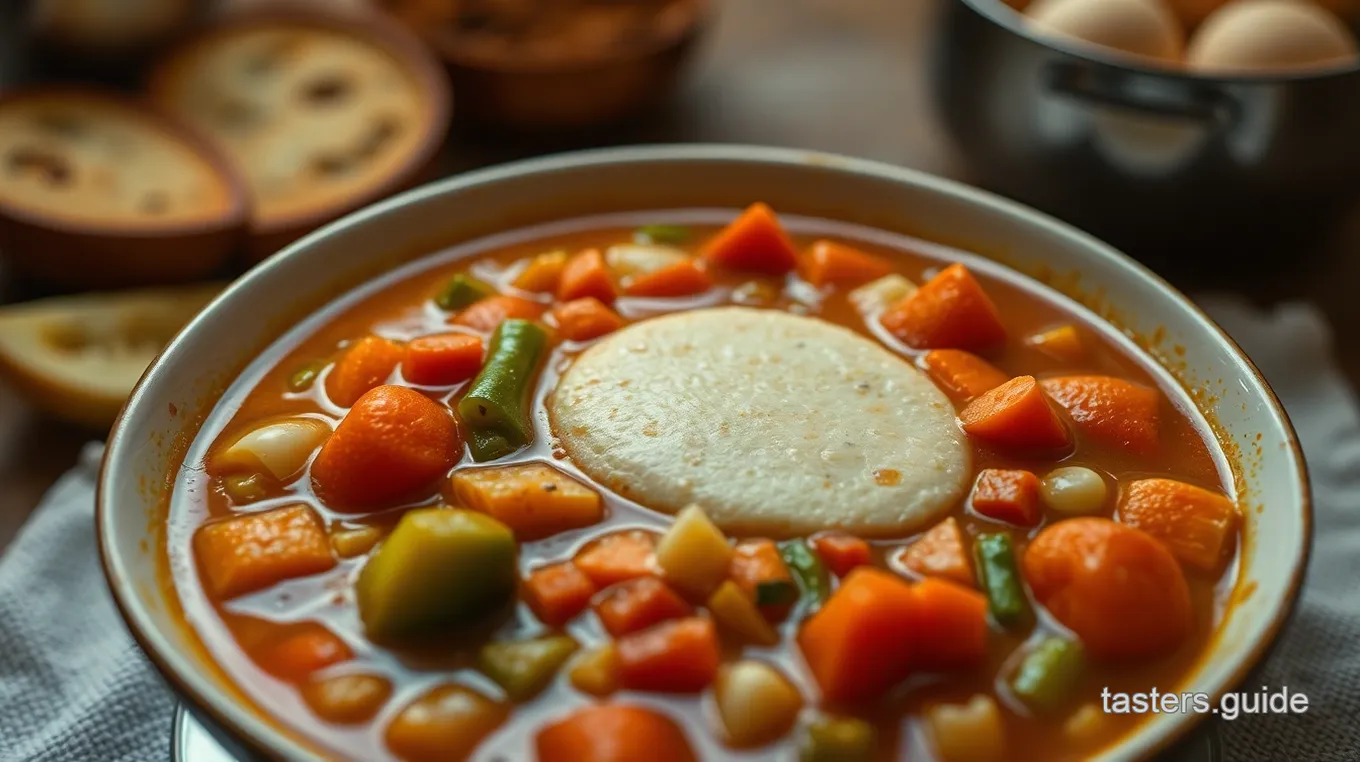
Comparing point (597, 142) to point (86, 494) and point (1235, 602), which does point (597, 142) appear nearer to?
point (86, 494)

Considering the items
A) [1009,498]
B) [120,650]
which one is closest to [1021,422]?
[1009,498]

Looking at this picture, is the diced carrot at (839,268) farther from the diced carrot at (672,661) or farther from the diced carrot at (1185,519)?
the diced carrot at (672,661)

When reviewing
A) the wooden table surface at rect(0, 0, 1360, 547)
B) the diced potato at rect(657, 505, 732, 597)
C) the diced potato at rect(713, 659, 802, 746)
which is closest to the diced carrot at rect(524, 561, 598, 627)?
the diced potato at rect(657, 505, 732, 597)

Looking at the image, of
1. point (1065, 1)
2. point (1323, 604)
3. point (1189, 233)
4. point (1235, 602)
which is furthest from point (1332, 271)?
point (1235, 602)

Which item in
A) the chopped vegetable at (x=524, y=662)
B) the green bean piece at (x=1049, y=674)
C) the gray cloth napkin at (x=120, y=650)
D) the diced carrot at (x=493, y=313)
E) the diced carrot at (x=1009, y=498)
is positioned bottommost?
the gray cloth napkin at (x=120, y=650)

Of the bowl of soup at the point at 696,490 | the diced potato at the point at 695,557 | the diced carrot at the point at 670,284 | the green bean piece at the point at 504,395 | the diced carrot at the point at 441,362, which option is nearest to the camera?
the bowl of soup at the point at 696,490

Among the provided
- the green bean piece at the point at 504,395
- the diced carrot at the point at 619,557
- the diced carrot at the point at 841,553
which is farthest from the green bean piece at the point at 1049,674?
the green bean piece at the point at 504,395
